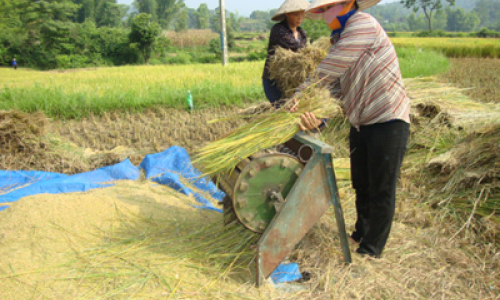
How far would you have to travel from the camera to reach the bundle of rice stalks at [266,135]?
6.33ft

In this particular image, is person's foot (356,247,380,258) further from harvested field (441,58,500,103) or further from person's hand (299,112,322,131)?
harvested field (441,58,500,103)

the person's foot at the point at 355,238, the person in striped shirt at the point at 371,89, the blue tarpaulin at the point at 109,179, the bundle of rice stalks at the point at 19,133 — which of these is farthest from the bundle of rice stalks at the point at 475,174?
the bundle of rice stalks at the point at 19,133

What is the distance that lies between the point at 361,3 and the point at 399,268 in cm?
162

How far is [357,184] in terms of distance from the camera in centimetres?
235

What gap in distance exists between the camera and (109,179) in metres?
3.77

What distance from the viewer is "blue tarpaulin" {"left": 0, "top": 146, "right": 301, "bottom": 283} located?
3.39 meters

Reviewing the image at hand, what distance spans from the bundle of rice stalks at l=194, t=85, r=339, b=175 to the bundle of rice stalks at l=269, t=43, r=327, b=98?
139 centimetres

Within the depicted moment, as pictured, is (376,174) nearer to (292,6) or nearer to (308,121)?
(308,121)

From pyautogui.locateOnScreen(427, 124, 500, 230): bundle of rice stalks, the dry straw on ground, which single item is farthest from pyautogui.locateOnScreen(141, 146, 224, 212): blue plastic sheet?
pyautogui.locateOnScreen(427, 124, 500, 230): bundle of rice stalks

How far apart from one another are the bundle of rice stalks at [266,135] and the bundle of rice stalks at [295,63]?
1.39m

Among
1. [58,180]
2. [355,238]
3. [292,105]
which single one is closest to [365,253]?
[355,238]

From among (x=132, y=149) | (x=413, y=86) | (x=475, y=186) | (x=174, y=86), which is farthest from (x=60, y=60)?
(x=475, y=186)

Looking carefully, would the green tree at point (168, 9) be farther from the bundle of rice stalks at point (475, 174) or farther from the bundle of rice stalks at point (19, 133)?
the bundle of rice stalks at point (475, 174)

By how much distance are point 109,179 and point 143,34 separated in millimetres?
21925
